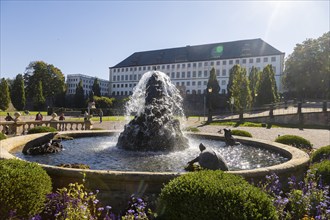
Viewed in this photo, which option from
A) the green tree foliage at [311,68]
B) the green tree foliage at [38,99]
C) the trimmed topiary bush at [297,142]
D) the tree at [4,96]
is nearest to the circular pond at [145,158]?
the trimmed topiary bush at [297,142]

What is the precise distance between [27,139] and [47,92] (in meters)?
70.2

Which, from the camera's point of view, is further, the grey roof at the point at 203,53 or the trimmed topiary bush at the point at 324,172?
the grey roof at the point at 203,53

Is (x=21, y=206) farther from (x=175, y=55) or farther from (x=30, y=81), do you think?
(x=175, y=55)

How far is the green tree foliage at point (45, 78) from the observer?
74438 millimetres

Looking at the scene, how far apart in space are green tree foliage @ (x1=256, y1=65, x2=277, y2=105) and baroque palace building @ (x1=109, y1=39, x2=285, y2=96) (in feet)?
87.2

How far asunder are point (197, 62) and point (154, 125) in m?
78.8

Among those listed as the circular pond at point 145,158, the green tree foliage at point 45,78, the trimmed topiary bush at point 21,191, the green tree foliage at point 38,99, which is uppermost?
the green tree foliage at point 45,78

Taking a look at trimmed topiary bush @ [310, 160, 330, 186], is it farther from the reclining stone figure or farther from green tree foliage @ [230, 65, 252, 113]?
green tree foliage @ [230, 65, 252, 113]

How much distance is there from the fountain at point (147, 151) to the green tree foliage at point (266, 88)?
3807 centimetres

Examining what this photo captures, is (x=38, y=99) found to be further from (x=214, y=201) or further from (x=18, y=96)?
(x=214, y=201)

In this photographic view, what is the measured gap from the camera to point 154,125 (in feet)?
33.7

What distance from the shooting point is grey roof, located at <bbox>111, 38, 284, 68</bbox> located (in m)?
77.5

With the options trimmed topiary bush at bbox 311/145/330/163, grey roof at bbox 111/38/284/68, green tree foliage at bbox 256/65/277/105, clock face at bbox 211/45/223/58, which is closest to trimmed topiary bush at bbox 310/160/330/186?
trimmed topiary bush at bbox 311/145/330/163

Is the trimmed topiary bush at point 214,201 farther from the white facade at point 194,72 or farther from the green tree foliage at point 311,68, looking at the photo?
the white facade at point 194,72
